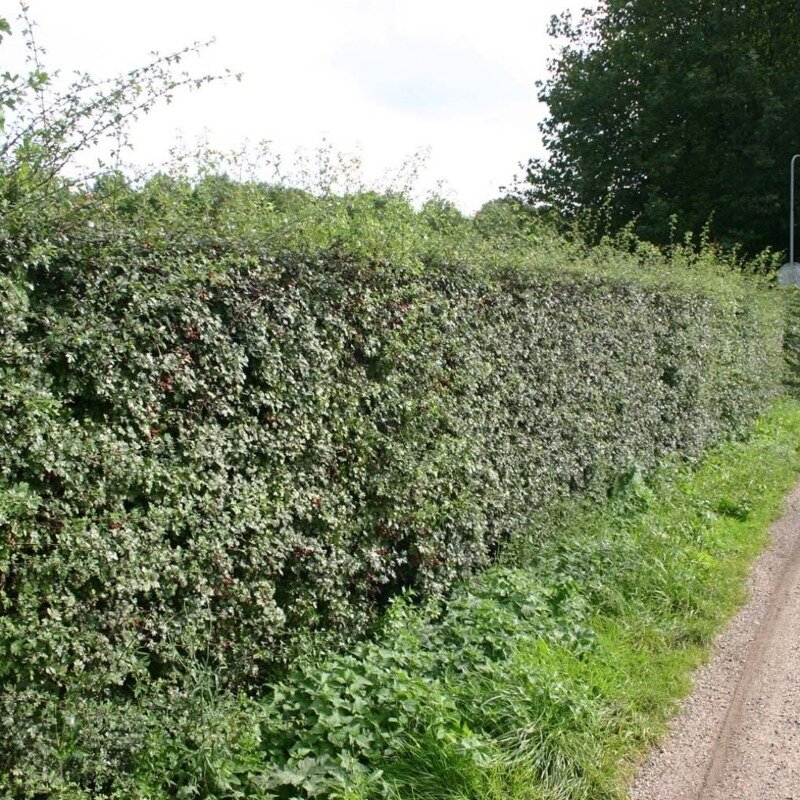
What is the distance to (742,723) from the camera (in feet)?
16.9

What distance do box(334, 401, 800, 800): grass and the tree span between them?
20.2 metres

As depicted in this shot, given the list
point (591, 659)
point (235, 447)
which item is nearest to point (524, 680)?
point (591, 659)

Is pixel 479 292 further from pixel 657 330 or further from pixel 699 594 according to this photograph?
pixel 657 330

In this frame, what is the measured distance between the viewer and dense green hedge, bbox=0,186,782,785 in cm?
352

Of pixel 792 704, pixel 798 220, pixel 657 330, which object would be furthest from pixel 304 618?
pixel 798 220

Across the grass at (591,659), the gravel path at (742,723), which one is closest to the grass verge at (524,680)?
the grass at (591,659)

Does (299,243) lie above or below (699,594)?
above

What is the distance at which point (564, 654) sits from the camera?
536cm

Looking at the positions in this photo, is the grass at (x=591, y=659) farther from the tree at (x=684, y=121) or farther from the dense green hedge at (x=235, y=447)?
the tree at (x=684, y=121)

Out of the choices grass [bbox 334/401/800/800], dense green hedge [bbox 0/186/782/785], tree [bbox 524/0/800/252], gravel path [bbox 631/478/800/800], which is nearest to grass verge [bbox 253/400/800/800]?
grass [bbox 334/401/800/800]

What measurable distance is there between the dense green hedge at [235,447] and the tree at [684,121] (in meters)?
21.8

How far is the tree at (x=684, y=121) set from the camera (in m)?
28.0

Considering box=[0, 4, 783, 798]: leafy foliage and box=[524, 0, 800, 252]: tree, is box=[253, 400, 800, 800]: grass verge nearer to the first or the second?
box=[0, 4, 783, 798]: leafy foliage

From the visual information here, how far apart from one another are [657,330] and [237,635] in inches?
312
